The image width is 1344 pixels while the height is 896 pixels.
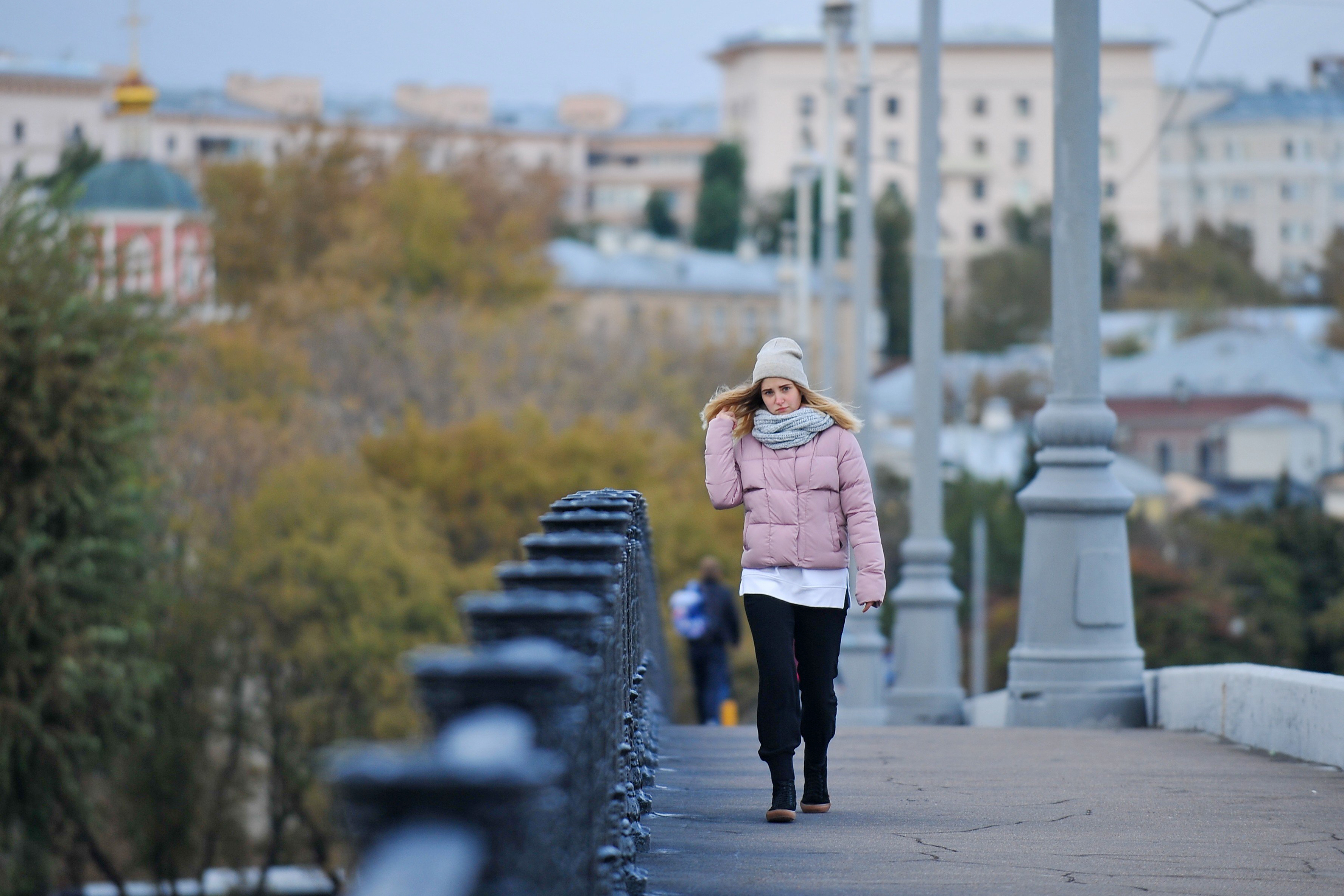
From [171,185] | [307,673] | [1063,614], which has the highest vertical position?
[171,185]

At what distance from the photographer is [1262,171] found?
179000 millimetres

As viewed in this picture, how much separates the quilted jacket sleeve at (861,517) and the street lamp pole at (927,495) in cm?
1240

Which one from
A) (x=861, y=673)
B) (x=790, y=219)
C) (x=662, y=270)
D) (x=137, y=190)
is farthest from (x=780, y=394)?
(x=790, y=219)

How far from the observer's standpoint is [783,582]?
758 cm

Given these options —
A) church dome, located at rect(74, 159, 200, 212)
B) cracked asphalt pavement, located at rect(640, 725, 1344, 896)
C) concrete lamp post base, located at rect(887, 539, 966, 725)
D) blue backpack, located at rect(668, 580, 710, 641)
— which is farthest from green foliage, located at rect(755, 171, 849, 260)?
cracked asphalt pavement, located at rect(640, 725, 1344, 896)

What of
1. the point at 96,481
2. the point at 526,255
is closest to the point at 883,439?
the point at 526,255

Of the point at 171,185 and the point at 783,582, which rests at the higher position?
the point at 171,185

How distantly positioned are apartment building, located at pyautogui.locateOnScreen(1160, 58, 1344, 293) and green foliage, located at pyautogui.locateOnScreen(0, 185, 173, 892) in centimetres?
15050

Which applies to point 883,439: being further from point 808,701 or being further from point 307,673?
point 808,701

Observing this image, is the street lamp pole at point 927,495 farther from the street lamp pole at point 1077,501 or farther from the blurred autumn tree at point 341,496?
the blurred autumn tree at point 341,496

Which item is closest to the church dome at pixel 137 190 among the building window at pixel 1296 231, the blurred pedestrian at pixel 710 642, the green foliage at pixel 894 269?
the green foliage at pixel 894 269

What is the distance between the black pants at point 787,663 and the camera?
7555mm

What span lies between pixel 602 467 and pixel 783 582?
46.5 meters

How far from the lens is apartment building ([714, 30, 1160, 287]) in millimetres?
175250
